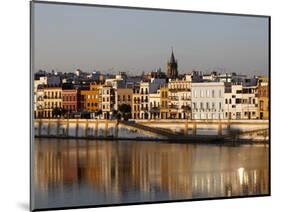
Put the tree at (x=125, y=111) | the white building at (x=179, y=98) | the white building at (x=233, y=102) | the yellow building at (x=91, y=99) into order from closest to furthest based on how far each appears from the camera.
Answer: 1. the yellow building at (x=91, y=99)
2. the tree at (x=125, y=111)
3. the white building at (x=179, y=98)
4. the white building at (x=233, y=102)

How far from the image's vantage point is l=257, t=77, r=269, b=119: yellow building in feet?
21.1

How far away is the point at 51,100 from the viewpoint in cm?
576

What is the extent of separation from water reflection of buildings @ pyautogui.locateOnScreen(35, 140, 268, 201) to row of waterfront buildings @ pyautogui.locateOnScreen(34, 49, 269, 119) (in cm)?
29

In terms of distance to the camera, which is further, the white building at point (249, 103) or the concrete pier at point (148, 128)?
the white building at point (249, 103)

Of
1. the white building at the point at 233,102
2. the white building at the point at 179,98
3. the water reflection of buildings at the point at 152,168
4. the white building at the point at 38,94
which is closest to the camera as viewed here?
the white building at the point at 38,94

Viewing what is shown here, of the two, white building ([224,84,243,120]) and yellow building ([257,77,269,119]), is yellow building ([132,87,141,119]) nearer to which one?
white building ([224,84,243,120])

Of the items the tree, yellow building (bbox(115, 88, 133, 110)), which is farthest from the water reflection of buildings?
yellow building (bbox(115, 88, 133, 110))

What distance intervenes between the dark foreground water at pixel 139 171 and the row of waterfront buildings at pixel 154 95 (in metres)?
0.28

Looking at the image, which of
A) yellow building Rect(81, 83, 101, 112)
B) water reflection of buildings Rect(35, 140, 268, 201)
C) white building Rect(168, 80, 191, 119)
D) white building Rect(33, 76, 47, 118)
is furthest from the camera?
white building Rect(168, 80, 191, 119)

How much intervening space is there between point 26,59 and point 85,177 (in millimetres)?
1102

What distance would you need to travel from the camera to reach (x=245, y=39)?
639cm

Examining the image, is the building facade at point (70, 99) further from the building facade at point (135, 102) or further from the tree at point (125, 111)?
the building facade at point (135, 102)

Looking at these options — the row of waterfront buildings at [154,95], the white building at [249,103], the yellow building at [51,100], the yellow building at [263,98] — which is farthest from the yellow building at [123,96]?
the yellow building at [263,98]

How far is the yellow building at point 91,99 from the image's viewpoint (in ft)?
19.4
